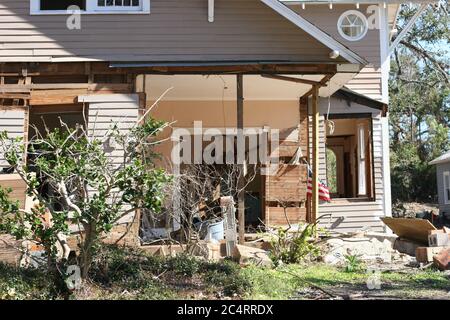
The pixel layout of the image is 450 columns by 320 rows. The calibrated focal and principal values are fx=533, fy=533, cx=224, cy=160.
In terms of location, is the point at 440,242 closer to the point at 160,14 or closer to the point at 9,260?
the point at 160,14

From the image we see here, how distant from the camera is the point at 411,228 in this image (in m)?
11.5

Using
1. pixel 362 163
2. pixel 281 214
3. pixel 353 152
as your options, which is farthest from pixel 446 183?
pixel 281 214

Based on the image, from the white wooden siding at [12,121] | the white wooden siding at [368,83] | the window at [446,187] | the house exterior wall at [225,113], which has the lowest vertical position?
the window at [446,187]

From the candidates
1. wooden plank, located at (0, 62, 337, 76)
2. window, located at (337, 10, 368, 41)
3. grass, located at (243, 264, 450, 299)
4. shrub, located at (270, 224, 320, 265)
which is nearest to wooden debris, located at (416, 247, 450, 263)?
grass, located at (243, 264, 450, 299)

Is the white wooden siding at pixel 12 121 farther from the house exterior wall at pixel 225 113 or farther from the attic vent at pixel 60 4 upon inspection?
the house exterior wall at pixel 225 113

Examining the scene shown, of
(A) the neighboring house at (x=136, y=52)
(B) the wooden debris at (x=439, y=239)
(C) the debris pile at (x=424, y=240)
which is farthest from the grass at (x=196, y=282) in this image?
(A) the neighboring house at (x=136, y=52)

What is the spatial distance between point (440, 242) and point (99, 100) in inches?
287

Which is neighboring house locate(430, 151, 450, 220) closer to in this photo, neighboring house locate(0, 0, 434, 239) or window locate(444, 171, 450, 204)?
window locate(444, 171, 450, 204)

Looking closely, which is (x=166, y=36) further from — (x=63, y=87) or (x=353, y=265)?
(x=353, y=265)

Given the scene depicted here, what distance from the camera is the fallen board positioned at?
1095cm

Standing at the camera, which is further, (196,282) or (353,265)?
(353,265)

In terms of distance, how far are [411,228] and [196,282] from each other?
5937 millimetres

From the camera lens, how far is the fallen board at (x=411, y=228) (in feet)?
35.9

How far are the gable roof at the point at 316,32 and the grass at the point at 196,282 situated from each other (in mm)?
4342
